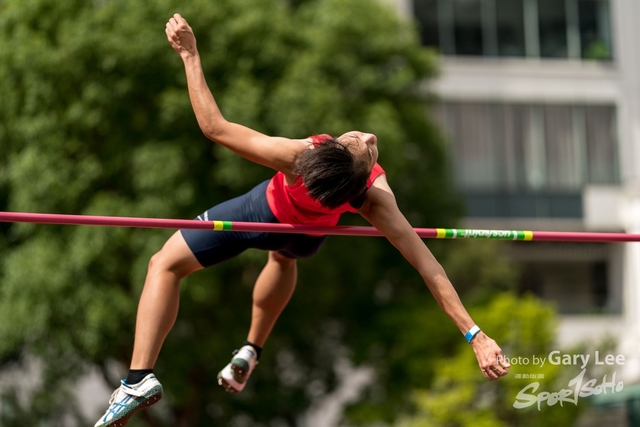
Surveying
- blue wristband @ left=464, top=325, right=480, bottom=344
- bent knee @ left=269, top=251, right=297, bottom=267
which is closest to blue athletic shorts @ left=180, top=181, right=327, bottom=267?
bent knee @ left=269, top=251, right=297, bottom=267

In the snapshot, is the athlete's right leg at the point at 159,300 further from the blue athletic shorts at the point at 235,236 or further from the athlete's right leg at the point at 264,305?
the athlete's right leg at the point at 264,305

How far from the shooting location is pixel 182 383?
14.3 m

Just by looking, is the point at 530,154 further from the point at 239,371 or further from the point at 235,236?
the point at 235,236

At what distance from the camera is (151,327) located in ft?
19.0

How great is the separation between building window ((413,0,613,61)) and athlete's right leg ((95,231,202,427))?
1806 cm

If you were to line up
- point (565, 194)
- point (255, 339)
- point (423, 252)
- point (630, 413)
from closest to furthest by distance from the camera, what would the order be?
point (423, 252) → point (255, 339) → point (630, 413) → point (565, 194)

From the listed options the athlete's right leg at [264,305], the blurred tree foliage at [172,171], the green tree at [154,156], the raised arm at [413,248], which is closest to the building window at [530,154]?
the blurred tree foliage at [172,171]

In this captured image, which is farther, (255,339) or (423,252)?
(255,339)

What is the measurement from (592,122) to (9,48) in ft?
46.5

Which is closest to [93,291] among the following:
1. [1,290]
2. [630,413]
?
[1,290]

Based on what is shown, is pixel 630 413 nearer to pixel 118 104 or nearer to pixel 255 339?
pixel 118 104

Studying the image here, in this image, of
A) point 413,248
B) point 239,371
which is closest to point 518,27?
point 239,371

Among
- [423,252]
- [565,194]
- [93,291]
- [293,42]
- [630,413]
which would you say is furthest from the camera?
[565,194]

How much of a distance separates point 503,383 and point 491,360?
31.9 ft
